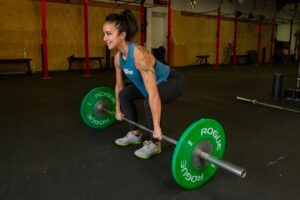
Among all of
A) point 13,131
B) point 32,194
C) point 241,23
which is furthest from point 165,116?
point 241,23

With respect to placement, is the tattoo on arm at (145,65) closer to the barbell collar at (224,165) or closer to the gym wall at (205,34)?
the barbell collar at (224,165)

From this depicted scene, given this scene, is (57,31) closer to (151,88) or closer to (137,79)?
(137,79)

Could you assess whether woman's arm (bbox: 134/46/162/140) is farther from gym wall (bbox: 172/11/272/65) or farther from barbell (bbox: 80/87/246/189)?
gym wall (bbox: 172/11/272/65)

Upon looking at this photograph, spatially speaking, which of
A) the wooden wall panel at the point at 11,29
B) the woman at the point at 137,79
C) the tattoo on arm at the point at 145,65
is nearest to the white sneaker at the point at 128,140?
the woman at the point at 137,79

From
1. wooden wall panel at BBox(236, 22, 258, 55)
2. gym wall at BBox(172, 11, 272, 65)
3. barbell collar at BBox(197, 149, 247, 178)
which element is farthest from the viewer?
wooden wall panel at BBox(236, 22, 258, 55)

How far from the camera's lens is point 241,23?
10867 millimetres

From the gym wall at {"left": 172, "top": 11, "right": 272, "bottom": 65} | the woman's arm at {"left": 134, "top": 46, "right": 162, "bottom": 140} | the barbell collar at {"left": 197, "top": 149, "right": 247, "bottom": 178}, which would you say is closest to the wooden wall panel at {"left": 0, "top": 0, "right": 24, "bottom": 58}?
the gym wall at {"left": 172, "top": 11, "right": 272, "bottom": 65}

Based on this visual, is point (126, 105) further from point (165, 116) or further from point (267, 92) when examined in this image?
point (267, 92)

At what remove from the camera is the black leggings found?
5.40ft

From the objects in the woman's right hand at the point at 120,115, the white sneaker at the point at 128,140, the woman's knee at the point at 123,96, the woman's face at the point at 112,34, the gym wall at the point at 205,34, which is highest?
the gym wall at the point at 205,34

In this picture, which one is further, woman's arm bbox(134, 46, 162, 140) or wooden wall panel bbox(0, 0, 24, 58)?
wooden wall panel bbox(0, 0, 24, 58)

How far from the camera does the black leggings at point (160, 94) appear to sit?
5.40ft

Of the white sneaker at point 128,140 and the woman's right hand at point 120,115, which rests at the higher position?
the woman's right hand at point 120,115

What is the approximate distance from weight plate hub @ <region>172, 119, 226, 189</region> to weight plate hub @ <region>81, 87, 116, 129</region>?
3.61 feet
